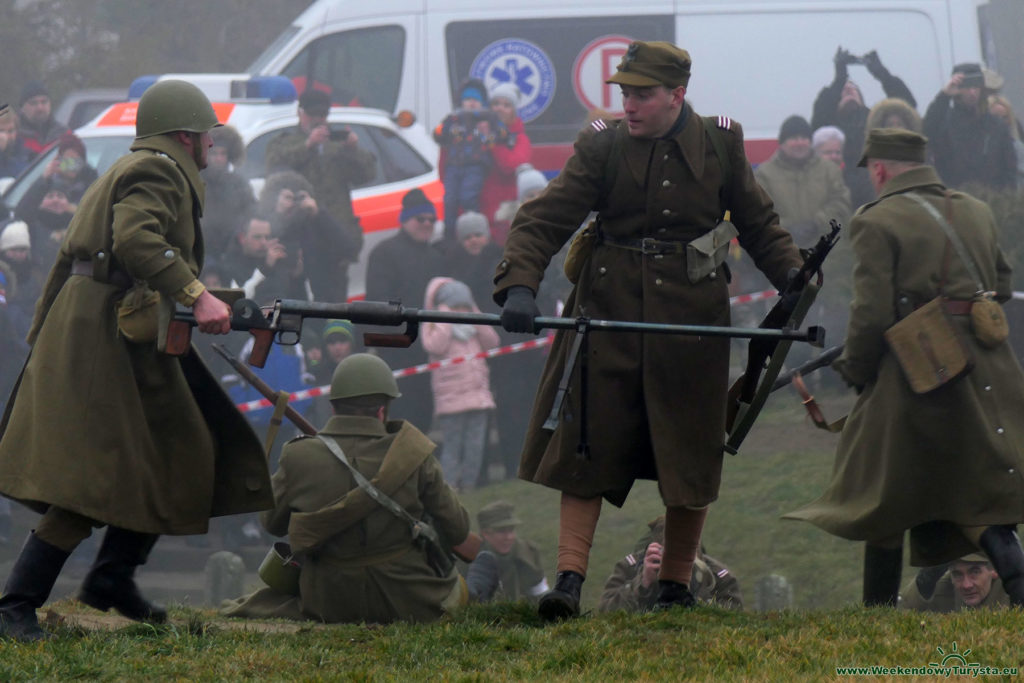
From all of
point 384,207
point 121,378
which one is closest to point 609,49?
point 384,207

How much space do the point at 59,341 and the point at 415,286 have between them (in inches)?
284

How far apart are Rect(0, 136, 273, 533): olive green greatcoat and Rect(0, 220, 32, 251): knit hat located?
6.44 meters

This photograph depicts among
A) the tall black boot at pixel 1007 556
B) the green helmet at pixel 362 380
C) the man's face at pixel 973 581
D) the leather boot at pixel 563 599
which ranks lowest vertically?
the man's face at pixel 973 581

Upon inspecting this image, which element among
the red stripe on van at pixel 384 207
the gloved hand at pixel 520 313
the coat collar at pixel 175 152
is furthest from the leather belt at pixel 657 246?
the red stripe on van at pixel 384 207

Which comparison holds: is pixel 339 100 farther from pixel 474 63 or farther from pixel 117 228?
pixel 117 228

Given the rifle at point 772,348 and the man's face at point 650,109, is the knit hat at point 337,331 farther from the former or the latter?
the man's face at point 650,109

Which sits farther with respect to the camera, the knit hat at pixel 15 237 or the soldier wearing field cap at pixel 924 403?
the knit hat at pixel 15 237

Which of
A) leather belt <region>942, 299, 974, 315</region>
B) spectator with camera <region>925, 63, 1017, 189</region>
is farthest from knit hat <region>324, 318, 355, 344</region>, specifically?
leather belt <region>942, 299, 974, 315</region>

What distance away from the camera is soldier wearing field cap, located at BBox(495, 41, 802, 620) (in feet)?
20.4

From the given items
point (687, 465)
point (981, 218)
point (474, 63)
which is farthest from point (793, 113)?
point (687, 465)

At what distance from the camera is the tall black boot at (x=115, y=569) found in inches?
248

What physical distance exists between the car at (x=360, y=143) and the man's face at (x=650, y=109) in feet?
23.7

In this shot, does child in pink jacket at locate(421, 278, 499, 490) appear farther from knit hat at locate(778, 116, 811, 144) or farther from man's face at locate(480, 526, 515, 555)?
knit hat at locate(778, 116, 811, 144)

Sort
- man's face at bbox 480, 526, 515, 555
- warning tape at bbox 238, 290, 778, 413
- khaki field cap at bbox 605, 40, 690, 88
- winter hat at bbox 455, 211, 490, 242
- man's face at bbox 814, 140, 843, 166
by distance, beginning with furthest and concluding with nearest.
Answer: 1. man's face at bbox 814, 140, 843, 166
2. winter hat at bbox 455, 211, 490, 242
3. warning tape at bbox 238, 290, 778, 413
4. man's face at bbox 480, 526, 515, 555
5. khaki field cap at bbox 605, 40, 690, 88
